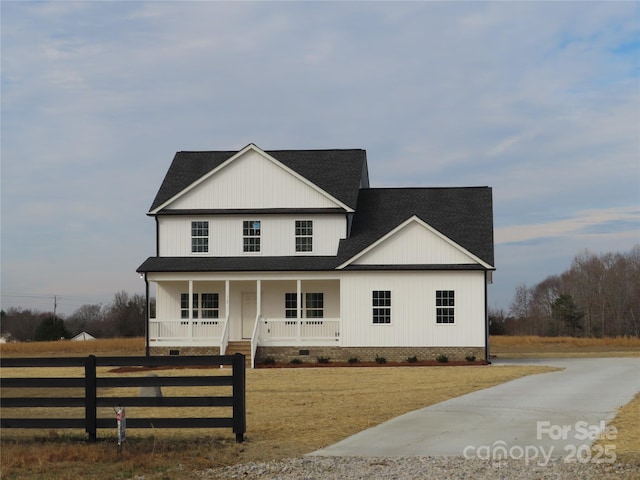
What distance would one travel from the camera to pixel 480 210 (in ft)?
121

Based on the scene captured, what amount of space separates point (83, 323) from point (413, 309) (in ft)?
291

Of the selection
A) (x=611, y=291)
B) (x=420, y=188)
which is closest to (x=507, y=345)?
(x=420, y=188)

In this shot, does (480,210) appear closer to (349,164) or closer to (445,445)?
(349,164)

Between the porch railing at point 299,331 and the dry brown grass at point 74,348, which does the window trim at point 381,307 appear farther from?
the dry brown grass at point 74,348

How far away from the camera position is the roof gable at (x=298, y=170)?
36375 mm

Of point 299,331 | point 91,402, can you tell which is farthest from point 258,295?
point 91,402

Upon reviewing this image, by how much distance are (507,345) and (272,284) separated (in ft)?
72.3

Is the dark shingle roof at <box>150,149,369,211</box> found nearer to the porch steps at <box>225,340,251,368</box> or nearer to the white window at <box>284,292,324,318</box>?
the white window at <box>284,292,324,318</box>

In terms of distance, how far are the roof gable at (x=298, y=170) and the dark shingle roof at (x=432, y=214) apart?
124 centimetres

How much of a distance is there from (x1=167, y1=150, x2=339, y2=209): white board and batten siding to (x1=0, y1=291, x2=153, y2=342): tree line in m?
37.6

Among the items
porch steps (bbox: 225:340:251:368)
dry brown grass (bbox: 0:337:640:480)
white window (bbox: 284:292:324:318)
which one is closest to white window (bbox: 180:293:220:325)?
porch steps (bbox: 225:340:251:368)

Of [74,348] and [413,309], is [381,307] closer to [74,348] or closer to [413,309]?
[413,309]

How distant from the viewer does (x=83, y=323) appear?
11456 cm

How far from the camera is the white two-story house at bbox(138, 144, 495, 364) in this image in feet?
109
